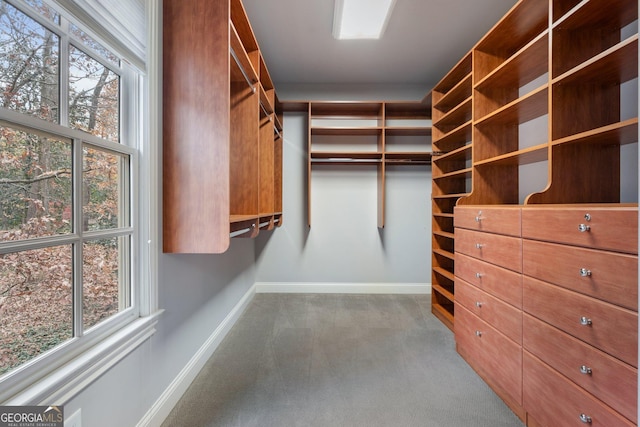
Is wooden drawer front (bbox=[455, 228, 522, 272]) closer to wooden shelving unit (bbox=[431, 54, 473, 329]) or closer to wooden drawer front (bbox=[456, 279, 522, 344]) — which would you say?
wooden drawer front (bbox=[456, 279, 522, 344])

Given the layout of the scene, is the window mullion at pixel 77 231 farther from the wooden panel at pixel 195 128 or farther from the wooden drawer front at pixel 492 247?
the wooden drawer front at pixel 492 247

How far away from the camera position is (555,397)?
1232 mm

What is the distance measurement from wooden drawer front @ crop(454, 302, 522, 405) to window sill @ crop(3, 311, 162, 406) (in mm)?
1770

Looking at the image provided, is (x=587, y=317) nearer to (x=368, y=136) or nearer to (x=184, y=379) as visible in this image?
(x=184, y=379)

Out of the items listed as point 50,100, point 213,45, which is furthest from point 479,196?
point 50,100

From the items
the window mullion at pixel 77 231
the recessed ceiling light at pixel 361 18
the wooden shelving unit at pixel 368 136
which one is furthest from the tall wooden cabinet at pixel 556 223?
the window mullion at pixel 77 231

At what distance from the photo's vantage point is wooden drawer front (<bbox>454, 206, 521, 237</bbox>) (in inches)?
60.0

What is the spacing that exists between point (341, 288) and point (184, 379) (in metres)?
2.22

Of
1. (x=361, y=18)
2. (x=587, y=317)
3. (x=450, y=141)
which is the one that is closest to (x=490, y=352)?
(x=587, y=317)

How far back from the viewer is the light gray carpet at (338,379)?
4.83 ft

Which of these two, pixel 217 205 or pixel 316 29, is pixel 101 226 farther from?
pixel 316 29

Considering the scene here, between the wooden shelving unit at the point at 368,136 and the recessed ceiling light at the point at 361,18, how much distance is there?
888 millimetres

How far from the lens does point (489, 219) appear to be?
5.68 ft

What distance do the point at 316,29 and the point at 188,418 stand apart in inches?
112
